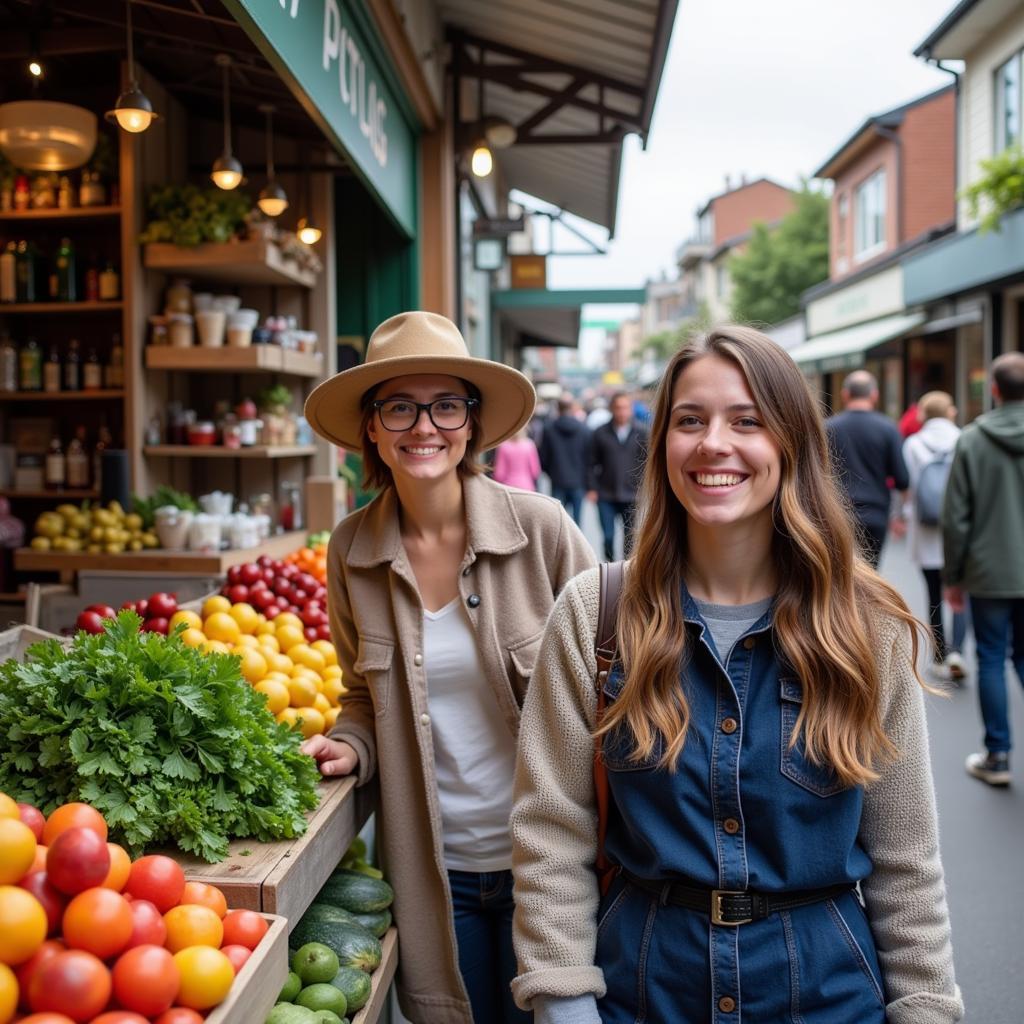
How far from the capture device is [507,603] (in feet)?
8.94

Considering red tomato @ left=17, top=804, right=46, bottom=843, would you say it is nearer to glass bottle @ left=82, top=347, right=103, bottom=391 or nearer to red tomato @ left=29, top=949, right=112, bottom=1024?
red tomato @ left=29, top=949, right=112, bottom=1024

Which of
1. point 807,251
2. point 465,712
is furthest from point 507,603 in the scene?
point 807,251

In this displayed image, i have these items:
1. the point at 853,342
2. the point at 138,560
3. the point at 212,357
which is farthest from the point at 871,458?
the point at 853,342

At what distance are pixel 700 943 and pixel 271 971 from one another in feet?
2.38

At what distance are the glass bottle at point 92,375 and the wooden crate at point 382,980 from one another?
5.46 m

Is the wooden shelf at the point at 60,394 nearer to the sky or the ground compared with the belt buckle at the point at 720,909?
nearer to the sky

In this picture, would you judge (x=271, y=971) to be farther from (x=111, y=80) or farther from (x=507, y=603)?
(x=111, y=80)

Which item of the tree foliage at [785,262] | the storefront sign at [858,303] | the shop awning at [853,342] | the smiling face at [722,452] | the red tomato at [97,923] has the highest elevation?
the tree foliage at [785,262]

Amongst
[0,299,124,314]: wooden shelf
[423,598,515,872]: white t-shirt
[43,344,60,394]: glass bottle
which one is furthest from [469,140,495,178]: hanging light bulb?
[423,598,515,872]: white t-shirt

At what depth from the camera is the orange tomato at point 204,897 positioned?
1865 millimetres

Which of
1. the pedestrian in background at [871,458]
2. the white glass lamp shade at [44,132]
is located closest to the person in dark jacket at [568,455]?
the pedestrian in background at [871,458]

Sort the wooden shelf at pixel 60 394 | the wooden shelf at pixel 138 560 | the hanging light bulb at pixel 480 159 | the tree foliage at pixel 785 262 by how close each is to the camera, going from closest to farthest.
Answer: the wooden shelf at pixel 138 560
the wooden shelf at pixel 60 394
the hanging light bulb at pixel 480 159
the tree foliage at pixel 785 262

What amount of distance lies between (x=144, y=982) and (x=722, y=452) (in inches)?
47.9

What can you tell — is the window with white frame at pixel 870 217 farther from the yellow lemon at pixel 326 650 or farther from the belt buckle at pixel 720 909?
the belt buckle at pixel 720 909
